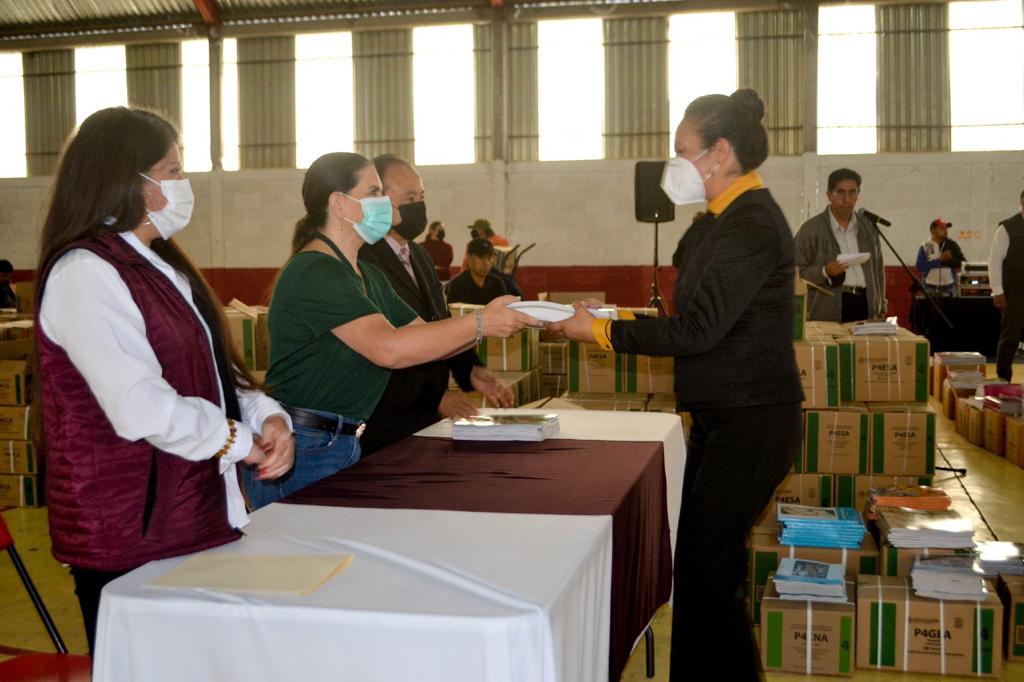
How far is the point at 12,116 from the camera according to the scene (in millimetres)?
14562

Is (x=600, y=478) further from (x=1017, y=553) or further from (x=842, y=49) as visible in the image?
(x=842, y=49)

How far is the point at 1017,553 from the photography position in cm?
342

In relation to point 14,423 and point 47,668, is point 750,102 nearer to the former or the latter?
point 47,668

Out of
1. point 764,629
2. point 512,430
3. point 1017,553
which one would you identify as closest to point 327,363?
point 512,430

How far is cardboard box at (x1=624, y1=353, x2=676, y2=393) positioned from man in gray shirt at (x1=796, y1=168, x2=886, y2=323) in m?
0.98

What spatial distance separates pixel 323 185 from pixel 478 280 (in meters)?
4.47

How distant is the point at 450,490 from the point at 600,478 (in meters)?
0.33

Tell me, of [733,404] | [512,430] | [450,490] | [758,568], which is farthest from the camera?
[758,568]

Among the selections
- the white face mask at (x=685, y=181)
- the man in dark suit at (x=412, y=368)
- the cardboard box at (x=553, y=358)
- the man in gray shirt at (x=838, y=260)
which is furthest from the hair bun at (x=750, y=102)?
the cardboard box at (x=553, y=358)

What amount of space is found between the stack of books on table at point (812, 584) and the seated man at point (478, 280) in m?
3.76

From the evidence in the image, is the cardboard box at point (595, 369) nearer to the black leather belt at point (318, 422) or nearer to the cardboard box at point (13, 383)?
the black leather belt at point (318, 422)

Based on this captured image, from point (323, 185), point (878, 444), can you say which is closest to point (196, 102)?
point (878, 444)

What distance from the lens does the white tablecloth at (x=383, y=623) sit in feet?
4.25

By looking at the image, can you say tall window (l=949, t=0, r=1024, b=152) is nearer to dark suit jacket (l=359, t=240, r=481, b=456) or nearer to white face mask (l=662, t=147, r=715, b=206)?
dark suit jacket (l=359, t=240, r=481, b=456)
